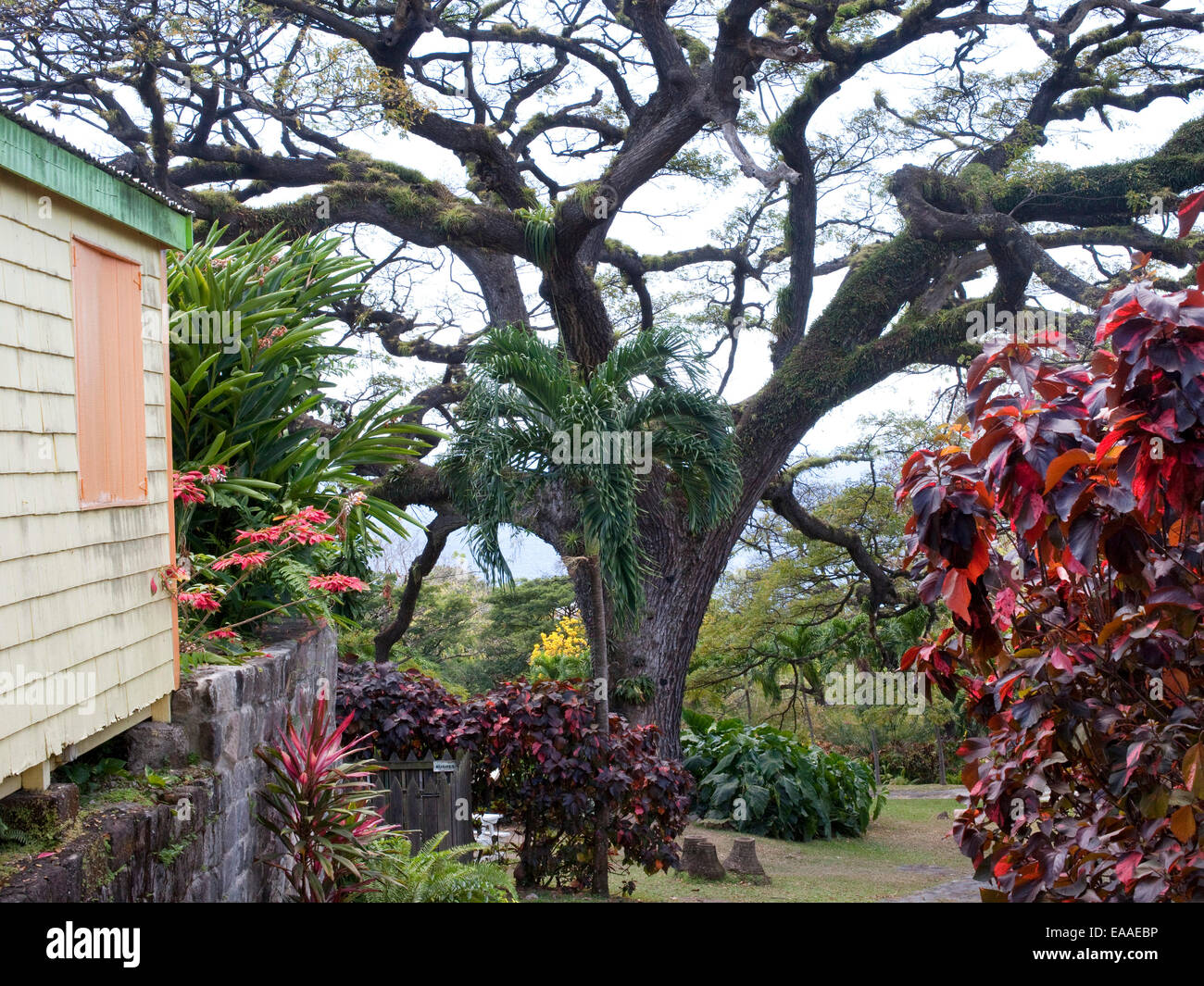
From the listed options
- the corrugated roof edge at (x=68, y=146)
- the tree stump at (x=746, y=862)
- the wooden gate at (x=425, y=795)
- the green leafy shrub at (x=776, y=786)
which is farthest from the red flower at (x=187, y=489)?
the green leafy shrub at (x=776, y=786)

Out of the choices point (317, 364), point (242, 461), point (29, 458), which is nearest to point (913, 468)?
point (29, 458)

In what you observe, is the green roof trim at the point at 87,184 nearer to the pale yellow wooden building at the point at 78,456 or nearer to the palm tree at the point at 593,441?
the pale yellow wooden building at the point at 78,456

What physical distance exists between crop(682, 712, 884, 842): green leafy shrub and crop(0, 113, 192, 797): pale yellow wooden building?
968 cm

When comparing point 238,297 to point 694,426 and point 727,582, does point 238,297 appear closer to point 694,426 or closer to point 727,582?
point 694,426

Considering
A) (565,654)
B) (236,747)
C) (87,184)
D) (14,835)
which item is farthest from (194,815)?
(565,654)

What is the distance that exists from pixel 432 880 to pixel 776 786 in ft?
27.0

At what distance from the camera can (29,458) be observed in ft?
11.8

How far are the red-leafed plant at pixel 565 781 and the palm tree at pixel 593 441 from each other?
20 centimetres

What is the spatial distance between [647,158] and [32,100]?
7.00 meters

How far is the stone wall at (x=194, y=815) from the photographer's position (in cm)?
352

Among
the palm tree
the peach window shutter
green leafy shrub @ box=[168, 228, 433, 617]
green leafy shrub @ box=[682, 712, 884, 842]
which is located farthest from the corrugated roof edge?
green leafy shrub @ box=[682, 712, 884, 842]

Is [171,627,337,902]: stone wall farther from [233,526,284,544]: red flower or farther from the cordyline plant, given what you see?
the cordyline plant

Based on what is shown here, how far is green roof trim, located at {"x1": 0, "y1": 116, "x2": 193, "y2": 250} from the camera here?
141 inches
